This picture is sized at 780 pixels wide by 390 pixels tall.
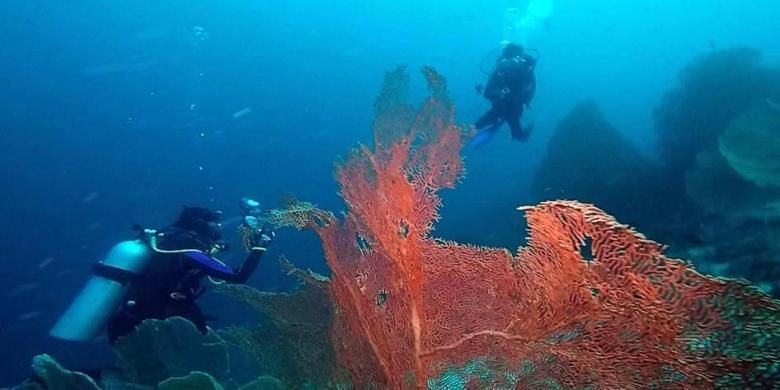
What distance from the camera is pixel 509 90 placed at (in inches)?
444

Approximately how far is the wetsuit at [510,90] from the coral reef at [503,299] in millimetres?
7065

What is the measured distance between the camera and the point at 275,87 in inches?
2270

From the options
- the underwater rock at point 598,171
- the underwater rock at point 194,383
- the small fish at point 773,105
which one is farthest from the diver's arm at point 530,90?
the underwater rock at point 194,383

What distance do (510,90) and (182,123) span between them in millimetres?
47902

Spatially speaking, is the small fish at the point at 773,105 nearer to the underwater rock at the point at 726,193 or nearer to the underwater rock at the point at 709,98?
the underwater rock at the point at 726,193

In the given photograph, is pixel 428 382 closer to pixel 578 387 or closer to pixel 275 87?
pixel 578 387

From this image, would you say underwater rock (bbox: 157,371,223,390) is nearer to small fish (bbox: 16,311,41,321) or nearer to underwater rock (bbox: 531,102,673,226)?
underwater rock (bbox: 531,102,673,226)

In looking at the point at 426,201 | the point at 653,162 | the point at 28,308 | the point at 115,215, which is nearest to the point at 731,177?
the point at 653,162

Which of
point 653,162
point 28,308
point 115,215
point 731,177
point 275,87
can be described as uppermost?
point 275,87

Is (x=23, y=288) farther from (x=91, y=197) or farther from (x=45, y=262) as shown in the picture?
(x=91, y=197)

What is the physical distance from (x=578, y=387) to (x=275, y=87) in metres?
57.8

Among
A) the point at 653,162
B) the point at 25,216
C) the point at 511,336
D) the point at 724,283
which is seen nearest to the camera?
the point at 724,283

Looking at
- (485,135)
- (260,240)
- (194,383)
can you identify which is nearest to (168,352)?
(260,240)

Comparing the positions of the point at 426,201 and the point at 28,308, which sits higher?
the point at 426,201
